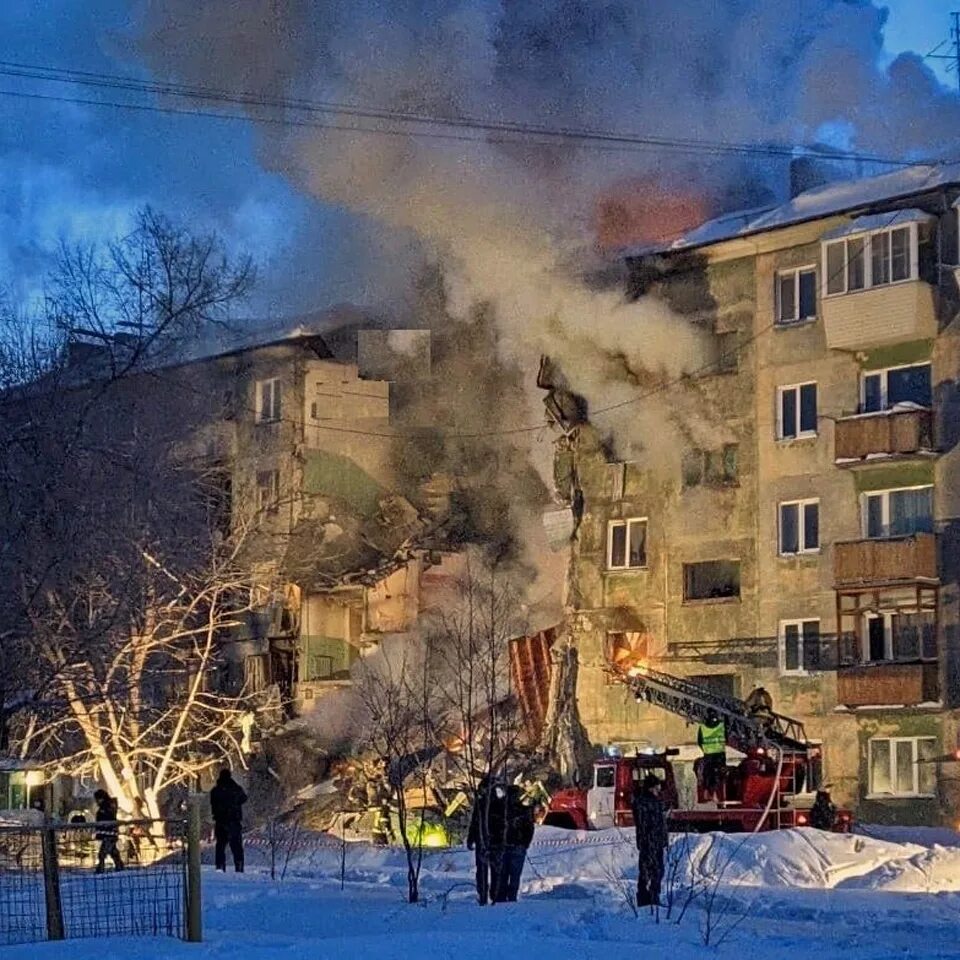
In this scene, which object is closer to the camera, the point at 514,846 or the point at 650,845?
the point at 650,845

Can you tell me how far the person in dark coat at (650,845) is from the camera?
2038 cm

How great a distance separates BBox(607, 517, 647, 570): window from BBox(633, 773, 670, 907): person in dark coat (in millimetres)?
29529

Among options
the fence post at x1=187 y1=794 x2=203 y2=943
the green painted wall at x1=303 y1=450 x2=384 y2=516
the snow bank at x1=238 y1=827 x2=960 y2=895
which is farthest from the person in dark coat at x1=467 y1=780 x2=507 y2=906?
the green painted wall at x1=303 y1=450 x2=384 y2=516

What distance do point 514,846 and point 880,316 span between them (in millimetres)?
27015

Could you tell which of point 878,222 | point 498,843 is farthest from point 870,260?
point 498,843

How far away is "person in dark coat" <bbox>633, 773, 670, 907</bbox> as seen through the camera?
20375 millimetres

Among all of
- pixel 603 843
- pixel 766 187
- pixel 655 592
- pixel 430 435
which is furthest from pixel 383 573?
pixel 603 843

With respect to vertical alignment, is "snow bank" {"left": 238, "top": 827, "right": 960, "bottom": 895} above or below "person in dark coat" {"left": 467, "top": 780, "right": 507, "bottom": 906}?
below

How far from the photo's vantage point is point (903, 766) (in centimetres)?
4444

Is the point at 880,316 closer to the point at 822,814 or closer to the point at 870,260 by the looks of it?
the point at 870,260

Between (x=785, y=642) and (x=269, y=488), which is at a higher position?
(x=269, y=488)

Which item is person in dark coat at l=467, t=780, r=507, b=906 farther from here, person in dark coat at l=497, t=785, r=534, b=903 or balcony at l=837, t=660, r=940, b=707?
balcony at l=837, t=660, r=940, b=707

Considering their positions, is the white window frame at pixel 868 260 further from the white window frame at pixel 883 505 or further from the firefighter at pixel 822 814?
the firefighter at pixel 822 814

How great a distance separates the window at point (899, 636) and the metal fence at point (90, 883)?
28.8m
